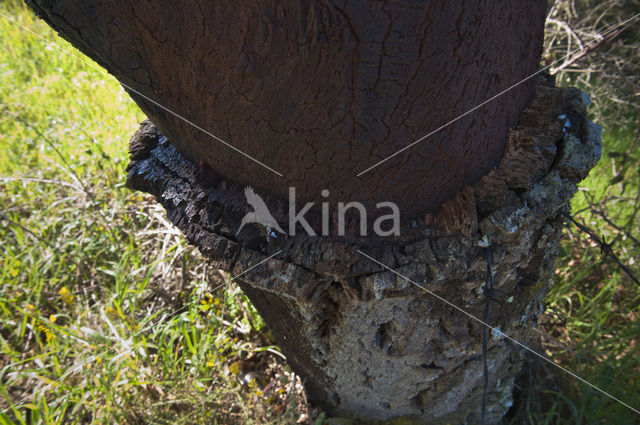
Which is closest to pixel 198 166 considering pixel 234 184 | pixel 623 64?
pixel 234 184

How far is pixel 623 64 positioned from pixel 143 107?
3.32 meters

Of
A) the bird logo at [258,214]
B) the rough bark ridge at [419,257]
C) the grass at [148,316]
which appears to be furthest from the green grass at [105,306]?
the bird logo at [258,214]

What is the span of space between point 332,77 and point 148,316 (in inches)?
61.5

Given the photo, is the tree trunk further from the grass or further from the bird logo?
the grass

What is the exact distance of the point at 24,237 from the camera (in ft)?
7.47

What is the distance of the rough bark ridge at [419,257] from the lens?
95 cm

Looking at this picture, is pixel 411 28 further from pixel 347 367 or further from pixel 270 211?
pixel 347 367

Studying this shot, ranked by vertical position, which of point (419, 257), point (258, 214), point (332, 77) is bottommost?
point (419, 257)

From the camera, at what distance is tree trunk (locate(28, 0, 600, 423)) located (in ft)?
2.35

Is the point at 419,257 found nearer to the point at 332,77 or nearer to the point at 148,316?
the point at 332,77

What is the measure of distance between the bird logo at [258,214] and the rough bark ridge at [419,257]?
0.02 m

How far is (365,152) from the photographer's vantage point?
84 centimetres

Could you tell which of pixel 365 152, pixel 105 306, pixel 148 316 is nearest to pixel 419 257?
pixel 365 152

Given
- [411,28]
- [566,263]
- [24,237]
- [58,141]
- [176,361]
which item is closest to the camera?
[411,28]
